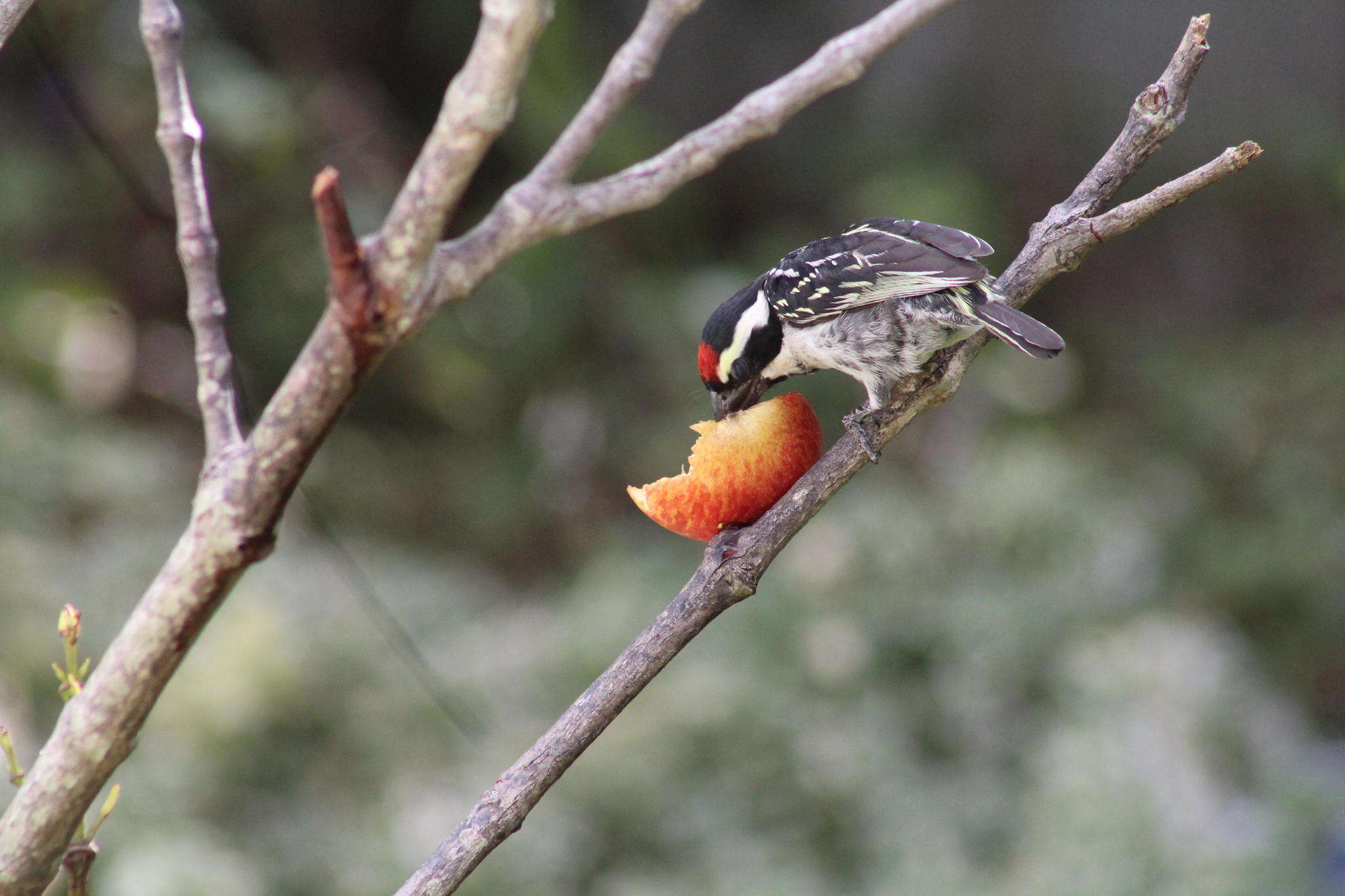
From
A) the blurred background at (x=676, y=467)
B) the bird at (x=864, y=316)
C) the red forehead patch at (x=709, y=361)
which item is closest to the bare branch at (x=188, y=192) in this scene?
the bird at (x=864, y=316)

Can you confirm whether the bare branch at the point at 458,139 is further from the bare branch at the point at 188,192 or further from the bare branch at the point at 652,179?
the bare branch at the point at 188,192

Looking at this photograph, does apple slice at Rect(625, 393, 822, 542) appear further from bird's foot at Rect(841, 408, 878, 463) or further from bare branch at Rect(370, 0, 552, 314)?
bare branch at Rect(370, 0, 552, 314)

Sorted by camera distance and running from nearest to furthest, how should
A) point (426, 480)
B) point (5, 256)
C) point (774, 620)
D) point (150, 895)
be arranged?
1. point (150, 895)
2. point (774, 620)
3. point (5, 256)
4. point (426, 480)

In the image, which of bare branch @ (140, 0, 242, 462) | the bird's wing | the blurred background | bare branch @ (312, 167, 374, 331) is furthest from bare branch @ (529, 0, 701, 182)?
the blurred background

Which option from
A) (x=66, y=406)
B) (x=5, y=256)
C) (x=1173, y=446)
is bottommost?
(x=1173, y=446)

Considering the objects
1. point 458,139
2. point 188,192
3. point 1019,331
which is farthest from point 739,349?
point 458,139

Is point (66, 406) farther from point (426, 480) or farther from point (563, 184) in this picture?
point (563, 184)

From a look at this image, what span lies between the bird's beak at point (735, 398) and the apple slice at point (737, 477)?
0.36 metres

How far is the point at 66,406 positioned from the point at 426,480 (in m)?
1.17

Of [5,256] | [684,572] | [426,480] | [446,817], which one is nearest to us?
[446,817]

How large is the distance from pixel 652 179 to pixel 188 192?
0.37 meters

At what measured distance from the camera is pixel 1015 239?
3.88 meters

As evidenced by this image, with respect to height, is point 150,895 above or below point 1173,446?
above

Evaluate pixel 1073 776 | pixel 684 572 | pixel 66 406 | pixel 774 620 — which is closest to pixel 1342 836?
pixel 1073 776
